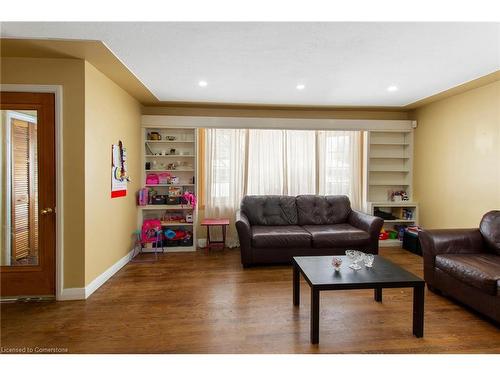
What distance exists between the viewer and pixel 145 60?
273 centimetres

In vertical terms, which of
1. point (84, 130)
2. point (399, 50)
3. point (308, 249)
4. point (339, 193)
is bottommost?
point (308, 249)

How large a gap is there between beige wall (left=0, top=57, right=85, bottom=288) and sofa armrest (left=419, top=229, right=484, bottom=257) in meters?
3.61

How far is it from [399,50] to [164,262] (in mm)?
3798

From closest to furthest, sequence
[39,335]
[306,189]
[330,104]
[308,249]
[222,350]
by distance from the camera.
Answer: [222,350]
[39,335]
[308,249]
[330,104]
[306,189]

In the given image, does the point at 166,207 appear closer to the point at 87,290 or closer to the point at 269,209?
the point at 269,209

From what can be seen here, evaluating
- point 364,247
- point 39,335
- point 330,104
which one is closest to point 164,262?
point 39,335

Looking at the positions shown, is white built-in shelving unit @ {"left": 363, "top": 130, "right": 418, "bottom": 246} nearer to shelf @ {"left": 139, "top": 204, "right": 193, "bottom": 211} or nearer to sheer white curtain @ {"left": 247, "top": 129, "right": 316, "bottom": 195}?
sheer white curtain @ {"left": 247, "top": 129, "right": 316, "bottom": 195}

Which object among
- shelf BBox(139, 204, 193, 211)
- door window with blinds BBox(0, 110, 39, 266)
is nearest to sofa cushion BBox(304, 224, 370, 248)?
shelf BBox(139, 204, 193, 211)

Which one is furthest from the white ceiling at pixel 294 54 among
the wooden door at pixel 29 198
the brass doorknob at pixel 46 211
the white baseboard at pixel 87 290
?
the white baseboard at pixel 87 290

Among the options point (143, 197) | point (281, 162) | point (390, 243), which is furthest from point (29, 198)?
point (390, 243)

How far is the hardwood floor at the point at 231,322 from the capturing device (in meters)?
1.97

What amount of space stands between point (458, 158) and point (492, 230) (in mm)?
1403

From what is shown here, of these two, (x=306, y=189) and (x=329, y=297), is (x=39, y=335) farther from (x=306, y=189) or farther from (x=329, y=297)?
(x=306, y=189)

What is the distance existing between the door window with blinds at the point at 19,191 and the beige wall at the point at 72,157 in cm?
31
